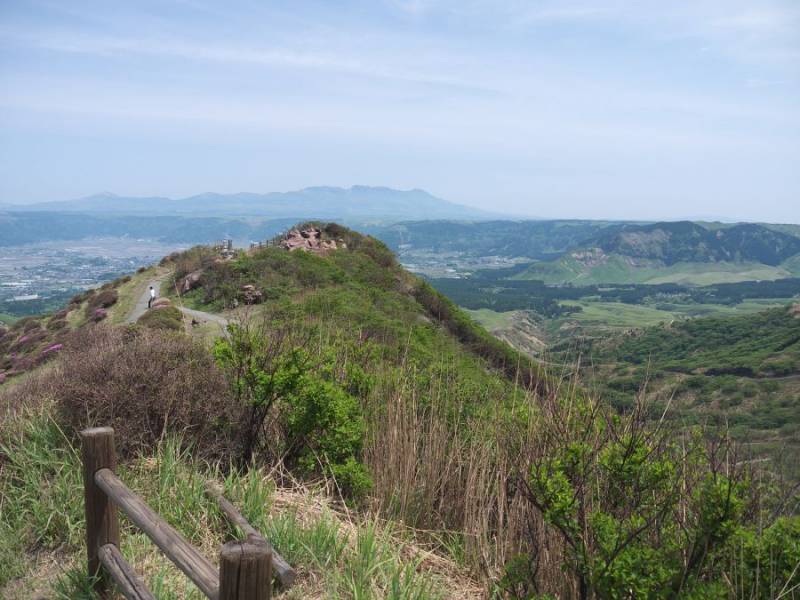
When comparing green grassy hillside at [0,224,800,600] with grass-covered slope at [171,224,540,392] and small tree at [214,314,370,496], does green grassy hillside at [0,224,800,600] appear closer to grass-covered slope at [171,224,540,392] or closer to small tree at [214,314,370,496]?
small tree at [214,314,370,496]

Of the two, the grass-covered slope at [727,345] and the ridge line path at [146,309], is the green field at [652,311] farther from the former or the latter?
the ridge line path at [146,309]

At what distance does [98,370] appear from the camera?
15.3 ft

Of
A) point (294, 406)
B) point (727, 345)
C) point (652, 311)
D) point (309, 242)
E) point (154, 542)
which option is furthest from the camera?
point (652, 311)

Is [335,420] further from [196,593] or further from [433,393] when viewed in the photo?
[196,593]

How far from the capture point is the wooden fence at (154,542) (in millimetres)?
1791

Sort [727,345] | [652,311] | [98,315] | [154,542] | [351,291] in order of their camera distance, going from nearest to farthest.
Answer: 1. [154,542]
2. [98,315]
3. [351,291]
4. [727,345]
5. [652,311]

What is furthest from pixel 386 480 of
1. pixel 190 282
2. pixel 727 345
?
pixel 727 345

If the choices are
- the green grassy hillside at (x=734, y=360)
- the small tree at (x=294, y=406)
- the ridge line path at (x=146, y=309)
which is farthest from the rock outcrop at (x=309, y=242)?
the small tree at (x=294, y=406)

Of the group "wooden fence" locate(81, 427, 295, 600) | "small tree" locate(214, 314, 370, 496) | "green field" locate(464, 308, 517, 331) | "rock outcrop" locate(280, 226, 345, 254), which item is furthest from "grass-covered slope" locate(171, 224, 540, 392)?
"green field" locate(464, 308, 517, 331)

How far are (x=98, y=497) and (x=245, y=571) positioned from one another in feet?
5.62

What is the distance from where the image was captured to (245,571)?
5.84 feet

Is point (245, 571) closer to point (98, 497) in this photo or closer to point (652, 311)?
point (98, 497)

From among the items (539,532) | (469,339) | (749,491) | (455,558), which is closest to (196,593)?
(455,558)

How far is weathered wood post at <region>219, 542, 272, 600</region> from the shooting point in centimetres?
177
